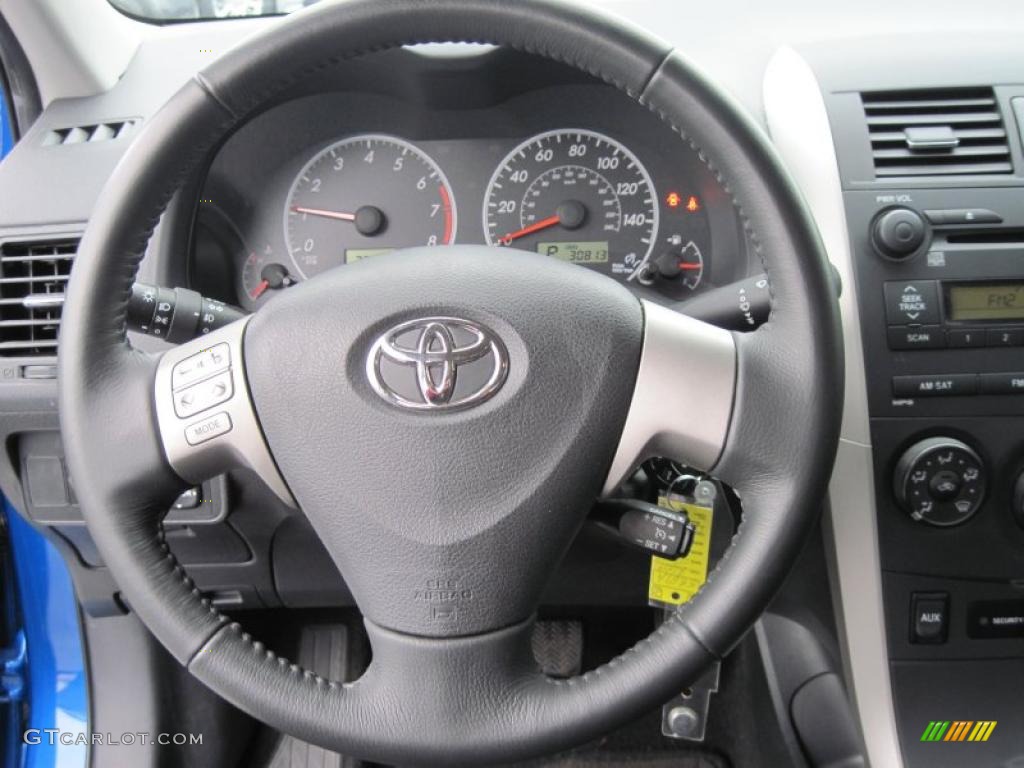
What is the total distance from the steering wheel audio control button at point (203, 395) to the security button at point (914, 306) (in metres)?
0.78

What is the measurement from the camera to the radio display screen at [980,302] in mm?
1178

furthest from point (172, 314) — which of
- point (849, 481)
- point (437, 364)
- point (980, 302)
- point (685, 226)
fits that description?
point (980, 302)

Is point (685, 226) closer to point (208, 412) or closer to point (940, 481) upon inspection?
point (940, 481)

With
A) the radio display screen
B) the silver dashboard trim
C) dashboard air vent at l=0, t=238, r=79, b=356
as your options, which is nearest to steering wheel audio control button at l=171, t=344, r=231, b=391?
dashboard air vent at l=0, t=238, r=79, b=356

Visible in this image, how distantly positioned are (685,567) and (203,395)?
53cm

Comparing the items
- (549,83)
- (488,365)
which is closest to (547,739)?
(488,365)

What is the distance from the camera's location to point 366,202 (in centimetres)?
135

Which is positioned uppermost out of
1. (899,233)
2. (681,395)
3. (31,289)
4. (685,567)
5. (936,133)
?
(936,133)

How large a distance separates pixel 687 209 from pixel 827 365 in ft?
1.78

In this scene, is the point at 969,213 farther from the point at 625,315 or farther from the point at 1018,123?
the point at 625,315

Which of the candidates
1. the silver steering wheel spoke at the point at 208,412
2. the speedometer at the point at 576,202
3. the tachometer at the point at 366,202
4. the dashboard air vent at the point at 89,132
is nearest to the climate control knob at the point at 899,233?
the speedometer at the point at 576,202

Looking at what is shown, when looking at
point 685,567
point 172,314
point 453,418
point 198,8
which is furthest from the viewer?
point 198,8

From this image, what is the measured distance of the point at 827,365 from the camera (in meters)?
0.81

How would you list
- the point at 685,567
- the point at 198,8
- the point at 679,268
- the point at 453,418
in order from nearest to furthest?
the point at 453,418 < the point at 685,567 < the point at 679,268 < the point at 198,8
